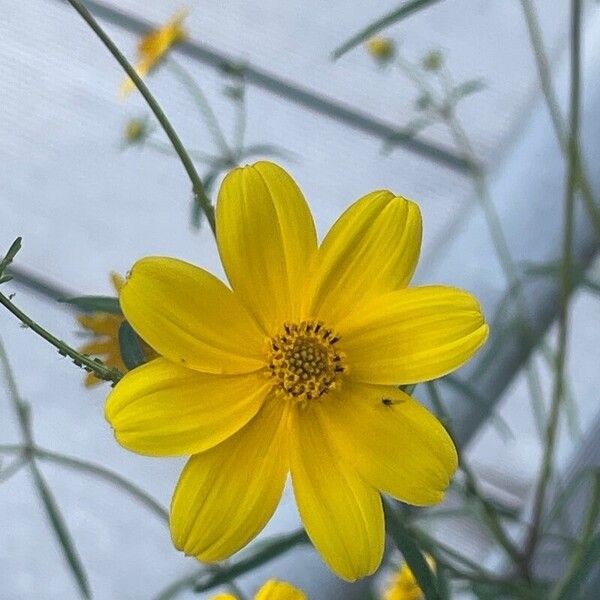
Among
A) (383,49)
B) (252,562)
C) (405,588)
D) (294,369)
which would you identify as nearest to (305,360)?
(294,369)

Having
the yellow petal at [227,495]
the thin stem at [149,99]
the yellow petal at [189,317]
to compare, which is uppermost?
the thin stem at [149,99]

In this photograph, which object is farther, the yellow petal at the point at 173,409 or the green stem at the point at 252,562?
the green stem at the point at 252,562

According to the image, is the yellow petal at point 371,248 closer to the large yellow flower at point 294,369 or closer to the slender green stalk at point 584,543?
the large yellow flower at point 294,369

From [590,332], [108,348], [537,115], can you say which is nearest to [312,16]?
[537,115]

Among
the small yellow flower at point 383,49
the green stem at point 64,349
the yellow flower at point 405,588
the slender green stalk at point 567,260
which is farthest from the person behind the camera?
the small yellow flower at point 383,49

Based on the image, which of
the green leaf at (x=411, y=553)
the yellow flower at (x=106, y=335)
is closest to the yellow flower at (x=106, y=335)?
the yellow flower at (x=106, y=335)

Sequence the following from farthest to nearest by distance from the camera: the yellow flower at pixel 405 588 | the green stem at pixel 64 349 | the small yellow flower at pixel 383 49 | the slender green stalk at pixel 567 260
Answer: the small yellow flower at pixel 383 49 → the yellow flower at pixel 405 588 → the slender green stalk at pixel 567 260 → the green stem at pixel 64 349

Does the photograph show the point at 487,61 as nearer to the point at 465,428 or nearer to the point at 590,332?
the point at 590,332

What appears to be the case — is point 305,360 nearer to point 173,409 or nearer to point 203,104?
point 173,409
